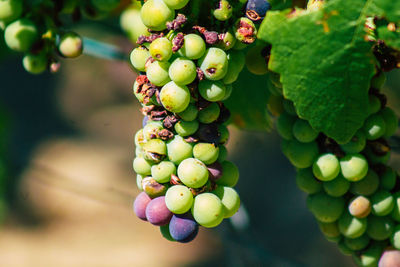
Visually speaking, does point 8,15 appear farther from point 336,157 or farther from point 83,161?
point 83,161

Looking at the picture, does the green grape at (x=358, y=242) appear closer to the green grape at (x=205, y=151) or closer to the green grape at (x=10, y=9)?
the green grape at (x=205, y=151)

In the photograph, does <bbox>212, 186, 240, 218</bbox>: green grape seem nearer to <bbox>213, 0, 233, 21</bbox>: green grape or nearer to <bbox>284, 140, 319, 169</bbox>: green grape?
<bbox>284, 140, 319, 169</bbox>: green grape

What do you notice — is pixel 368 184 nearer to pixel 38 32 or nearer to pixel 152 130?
pixel 152 130

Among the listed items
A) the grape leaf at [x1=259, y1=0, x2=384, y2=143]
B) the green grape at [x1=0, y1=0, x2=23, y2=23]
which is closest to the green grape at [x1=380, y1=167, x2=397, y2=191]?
the grape leaf at [x1=259, y1=0, x2=384, y2=143]

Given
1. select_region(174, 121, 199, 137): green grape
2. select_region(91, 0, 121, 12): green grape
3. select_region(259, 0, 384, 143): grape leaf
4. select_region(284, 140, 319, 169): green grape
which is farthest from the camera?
select_region(91, 0, 121, 12): green grape

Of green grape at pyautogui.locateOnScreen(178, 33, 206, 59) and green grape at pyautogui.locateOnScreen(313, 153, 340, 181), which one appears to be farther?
green grape at pyautogui.locateOnScreen(313, 153, 340, 181)

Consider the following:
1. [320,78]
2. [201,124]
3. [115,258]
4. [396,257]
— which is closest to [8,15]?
[201,124]

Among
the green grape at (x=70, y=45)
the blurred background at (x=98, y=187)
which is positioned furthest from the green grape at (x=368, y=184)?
the blurred background at (x=98, y=187)

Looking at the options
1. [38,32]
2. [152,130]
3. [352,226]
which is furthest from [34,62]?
[352,226]
